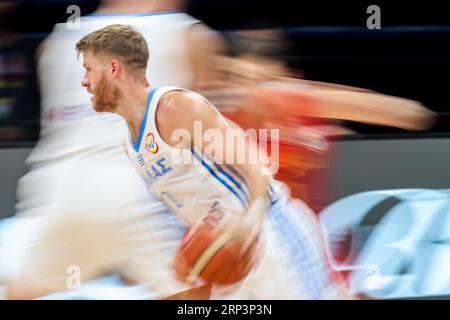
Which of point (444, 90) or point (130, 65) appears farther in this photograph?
point (444, 90)

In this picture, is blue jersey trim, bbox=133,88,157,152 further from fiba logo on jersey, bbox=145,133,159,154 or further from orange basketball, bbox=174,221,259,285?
orange basketball, bbox=174,221,259,285

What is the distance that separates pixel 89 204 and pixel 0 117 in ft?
1.48

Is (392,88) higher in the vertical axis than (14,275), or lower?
higher

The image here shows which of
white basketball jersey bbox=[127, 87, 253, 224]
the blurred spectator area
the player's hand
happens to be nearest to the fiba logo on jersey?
white basketball jersey bbox=[127, 87, 253, 224]

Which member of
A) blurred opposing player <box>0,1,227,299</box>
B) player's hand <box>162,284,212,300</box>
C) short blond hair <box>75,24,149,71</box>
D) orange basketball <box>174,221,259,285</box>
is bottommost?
player's hand <box>162,284,212,300</box>

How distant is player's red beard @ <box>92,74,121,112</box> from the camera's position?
246 centimetres

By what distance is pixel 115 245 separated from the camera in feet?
8.20

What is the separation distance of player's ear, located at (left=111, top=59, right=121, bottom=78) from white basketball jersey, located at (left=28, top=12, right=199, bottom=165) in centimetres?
11

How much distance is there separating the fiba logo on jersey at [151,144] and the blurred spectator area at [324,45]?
40 centimetres

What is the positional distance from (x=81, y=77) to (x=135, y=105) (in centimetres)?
22

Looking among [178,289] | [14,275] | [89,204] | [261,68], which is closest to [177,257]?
[178,289]

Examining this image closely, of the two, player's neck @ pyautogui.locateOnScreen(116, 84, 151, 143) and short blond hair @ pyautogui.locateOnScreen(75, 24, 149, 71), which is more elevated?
short blond hair @ pyautogui.locateOnScreen(75, 24, 149, 71)

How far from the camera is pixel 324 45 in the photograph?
2535 mm
